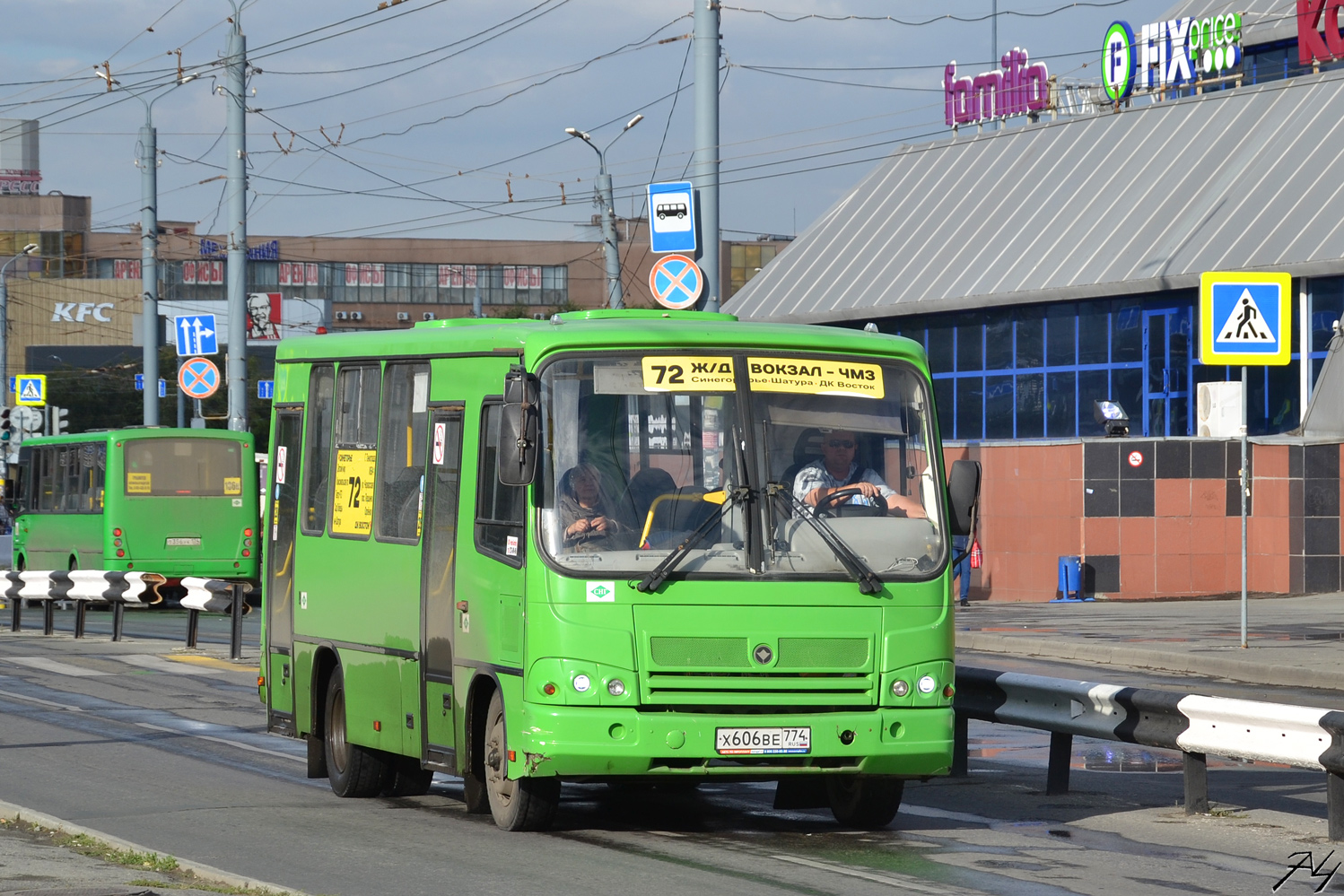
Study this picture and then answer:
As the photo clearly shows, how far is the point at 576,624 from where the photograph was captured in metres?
8.91

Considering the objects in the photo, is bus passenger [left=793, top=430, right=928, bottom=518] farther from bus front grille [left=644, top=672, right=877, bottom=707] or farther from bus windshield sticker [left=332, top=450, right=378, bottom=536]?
bus windshield sticker [left=332, top=450, right=378, bottom=536]

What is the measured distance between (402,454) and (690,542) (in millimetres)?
2334

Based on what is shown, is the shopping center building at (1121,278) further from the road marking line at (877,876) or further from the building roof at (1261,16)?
the road marking line at (877,876)

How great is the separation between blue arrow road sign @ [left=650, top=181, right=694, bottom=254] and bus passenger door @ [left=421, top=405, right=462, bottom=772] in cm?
1130

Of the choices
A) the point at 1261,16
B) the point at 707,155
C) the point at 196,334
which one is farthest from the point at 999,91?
the point at 707,155

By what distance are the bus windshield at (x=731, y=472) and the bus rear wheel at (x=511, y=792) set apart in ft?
3.27

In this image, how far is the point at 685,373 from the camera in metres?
9.38

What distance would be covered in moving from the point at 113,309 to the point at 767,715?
12735 centimetres

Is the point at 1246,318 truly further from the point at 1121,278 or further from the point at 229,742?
the point at 1121,278

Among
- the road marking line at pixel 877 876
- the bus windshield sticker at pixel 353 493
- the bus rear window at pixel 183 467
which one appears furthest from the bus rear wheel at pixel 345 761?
the bus rear window at pixel 183 467

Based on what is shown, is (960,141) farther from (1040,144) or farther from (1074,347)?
(1074,347)

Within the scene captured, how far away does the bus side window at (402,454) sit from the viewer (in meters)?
10.5

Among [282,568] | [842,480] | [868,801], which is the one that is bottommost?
[868,801]
